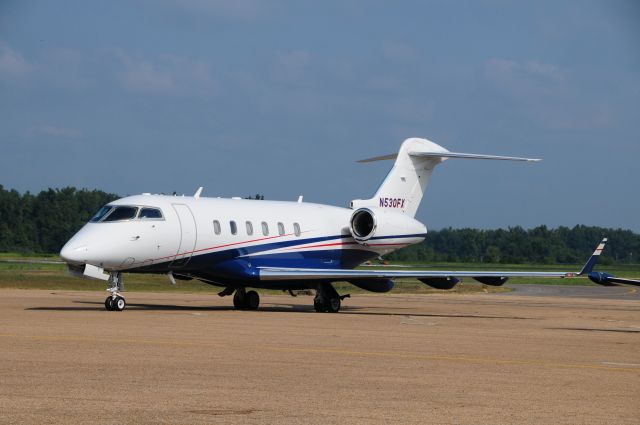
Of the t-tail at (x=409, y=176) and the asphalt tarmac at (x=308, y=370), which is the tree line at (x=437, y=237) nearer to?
the t-tail at (x=409, y=176)

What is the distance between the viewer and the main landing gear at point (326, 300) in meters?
30.7

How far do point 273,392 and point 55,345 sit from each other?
5.93m

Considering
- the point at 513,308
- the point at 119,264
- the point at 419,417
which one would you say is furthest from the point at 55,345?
the point at 513,308

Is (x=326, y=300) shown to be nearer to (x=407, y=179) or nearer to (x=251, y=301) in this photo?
(x=251, y=301)

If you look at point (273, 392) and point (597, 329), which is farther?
point (597, 329)

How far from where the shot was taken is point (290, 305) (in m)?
35.1

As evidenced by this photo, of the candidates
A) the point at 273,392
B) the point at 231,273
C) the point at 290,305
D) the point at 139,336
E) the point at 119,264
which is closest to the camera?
the point at 273,392

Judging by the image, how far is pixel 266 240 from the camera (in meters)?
31.0

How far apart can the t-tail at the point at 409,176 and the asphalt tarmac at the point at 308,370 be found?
31.5 feet

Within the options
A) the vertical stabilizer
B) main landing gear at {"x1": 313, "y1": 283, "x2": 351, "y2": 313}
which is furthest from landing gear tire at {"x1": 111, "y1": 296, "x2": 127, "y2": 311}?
the vertical stabilizer

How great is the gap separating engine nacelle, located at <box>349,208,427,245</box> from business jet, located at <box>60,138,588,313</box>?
0.10 feet

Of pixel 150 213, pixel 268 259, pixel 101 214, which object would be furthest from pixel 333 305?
pixel 101 214

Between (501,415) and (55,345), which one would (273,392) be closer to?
(501,415)

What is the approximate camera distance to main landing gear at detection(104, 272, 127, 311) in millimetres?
27000
